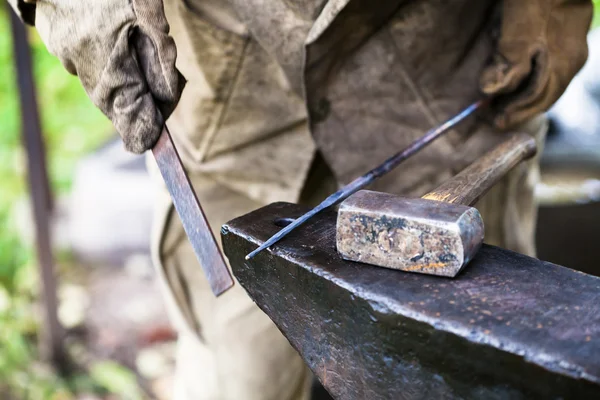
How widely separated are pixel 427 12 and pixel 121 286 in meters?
2.07

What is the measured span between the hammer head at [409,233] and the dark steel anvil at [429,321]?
18 mm

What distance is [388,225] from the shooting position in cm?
78

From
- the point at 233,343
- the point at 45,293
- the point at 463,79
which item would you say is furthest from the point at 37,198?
the point at 463,79

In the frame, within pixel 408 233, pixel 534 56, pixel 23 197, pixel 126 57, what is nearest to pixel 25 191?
pixel 23 197

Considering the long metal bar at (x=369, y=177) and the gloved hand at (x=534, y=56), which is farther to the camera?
the gloved hand at (x=534, y=56)

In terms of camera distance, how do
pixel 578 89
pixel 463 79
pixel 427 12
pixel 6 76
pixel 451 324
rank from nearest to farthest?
pixel 451 324, pixel 427 12, pixel 463 79, pixel 578 89, pixel 6 76

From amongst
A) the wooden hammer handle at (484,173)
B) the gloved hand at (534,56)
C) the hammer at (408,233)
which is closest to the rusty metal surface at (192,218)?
the hammer at (408,233)

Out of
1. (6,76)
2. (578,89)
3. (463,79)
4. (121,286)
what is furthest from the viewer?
(6,76)

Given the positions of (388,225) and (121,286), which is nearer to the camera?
(388,225)

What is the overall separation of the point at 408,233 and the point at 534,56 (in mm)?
657

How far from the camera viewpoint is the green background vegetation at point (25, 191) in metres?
2.34

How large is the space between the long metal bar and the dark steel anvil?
13 mm

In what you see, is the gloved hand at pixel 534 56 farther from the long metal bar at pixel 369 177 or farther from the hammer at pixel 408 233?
the hammer at pixel 408 233

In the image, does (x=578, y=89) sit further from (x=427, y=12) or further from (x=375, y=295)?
(x=375, y=295)
